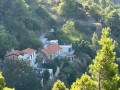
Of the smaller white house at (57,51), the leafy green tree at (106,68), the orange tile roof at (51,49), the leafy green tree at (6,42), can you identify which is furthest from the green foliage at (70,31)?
the leafy green tree at (106,68)

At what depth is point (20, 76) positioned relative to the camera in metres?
27.0

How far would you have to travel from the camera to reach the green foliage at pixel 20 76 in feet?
85.9

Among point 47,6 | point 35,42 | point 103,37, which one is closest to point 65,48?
point 35,42

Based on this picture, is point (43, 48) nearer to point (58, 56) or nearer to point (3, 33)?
point (58, 56)

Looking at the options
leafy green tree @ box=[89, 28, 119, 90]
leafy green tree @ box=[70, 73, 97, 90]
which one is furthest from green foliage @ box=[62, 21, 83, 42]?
leafy green tree @ box=[70, 73, 97, 90]

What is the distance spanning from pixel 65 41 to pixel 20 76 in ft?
46.1

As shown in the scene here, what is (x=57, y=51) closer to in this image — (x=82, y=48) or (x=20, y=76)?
(x=82, y=48)

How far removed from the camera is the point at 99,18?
51781mm

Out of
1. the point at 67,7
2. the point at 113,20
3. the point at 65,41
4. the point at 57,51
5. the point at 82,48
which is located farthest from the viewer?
the point at 113,20

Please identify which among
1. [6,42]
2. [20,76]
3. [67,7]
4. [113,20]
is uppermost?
[67,7]

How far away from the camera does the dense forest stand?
1320 centimetres

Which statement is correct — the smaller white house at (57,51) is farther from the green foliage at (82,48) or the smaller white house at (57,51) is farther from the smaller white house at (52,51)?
the green foliage at (82,48)

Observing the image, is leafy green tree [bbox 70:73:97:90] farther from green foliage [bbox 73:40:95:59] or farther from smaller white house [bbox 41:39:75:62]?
green foliage [bbox 73:40:95:59]

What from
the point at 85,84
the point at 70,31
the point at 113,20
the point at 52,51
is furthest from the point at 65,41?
the point at 85,84
